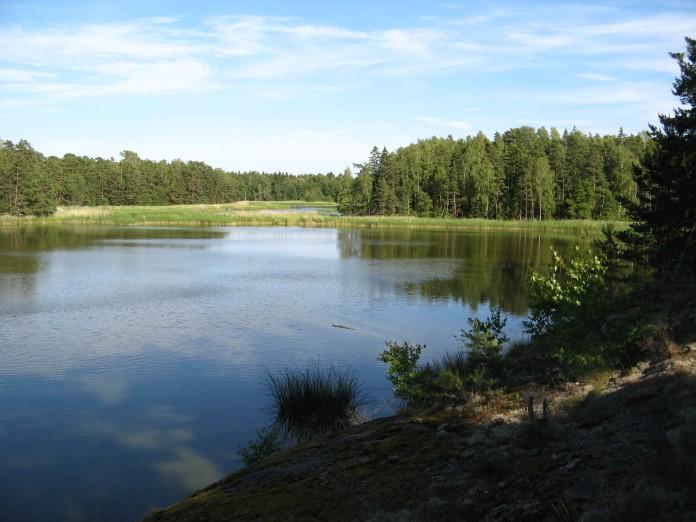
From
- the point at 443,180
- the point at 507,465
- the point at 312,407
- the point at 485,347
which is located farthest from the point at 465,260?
the point at 443,180

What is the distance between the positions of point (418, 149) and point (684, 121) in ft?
328

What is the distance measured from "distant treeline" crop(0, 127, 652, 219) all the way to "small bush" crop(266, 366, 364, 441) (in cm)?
5684

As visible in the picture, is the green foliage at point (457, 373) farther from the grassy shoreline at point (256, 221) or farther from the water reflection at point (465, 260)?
the grassy shoreline at point (256, 221)

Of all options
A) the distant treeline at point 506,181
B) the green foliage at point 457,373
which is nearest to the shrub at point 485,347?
the green foliage at point 457,373

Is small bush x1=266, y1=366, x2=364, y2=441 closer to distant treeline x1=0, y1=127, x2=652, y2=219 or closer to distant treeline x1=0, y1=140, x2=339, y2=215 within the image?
distant treeline x1=0, y1=127, x2=652, y2=219

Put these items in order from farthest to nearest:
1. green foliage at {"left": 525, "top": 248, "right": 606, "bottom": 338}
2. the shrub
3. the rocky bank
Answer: green foliage at {"left": 525, "top": 248, "right": 606, "bottom": 338} → the shrub → the rocky bank

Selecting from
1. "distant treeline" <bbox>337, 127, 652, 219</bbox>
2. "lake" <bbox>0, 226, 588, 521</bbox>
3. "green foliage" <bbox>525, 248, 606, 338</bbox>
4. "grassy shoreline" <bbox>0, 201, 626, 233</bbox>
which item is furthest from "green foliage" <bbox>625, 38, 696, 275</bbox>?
"distant treeline" <bbox>337, 127, 652, 219</bbox>

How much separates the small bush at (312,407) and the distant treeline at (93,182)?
70.3 meters

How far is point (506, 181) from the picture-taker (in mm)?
84562

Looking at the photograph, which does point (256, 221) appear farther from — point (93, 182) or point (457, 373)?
point (457, 373)

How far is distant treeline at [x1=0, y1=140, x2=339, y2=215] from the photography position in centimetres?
6938

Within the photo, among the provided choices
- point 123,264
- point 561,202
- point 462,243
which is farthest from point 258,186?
point 123,264

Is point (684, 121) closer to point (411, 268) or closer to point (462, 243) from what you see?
point (411, 268)

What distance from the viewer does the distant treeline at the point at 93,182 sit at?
2731 inches
